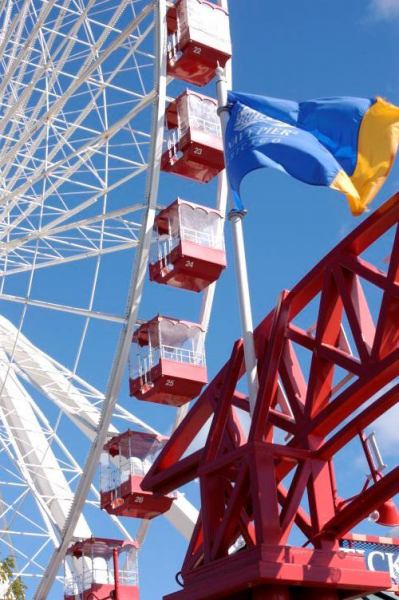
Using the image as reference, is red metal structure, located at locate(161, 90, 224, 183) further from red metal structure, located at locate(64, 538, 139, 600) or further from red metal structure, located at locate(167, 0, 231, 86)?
red metal structure, located at locate(64, 538, 139, 600)

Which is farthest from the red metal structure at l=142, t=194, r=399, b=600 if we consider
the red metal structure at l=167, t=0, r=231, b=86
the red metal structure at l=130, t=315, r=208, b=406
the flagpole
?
the red metal structure at l=167, t=0, r=231, b=86

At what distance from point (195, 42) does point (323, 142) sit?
30.5 feet

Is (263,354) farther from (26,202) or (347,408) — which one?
(26,202)

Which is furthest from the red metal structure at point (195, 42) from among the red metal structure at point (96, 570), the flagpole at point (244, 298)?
the red metal structure at point (96, 570)

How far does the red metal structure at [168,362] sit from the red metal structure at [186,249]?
762 mm

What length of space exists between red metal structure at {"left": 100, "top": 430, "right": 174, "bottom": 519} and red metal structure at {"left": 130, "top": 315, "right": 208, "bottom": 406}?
127 cm

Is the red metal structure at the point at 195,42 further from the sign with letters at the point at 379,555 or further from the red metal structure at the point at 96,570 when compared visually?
the sign with letters at the point at 379,555

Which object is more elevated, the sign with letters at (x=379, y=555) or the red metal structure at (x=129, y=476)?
the red metal structure at (x=129, y=476)

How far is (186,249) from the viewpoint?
1969cm

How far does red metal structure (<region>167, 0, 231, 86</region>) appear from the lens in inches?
825

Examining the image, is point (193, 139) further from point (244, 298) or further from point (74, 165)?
point (244, 298)

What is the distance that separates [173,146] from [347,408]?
34.3 ft

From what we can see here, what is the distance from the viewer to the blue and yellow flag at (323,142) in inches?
456

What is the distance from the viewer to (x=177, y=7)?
21.4m
